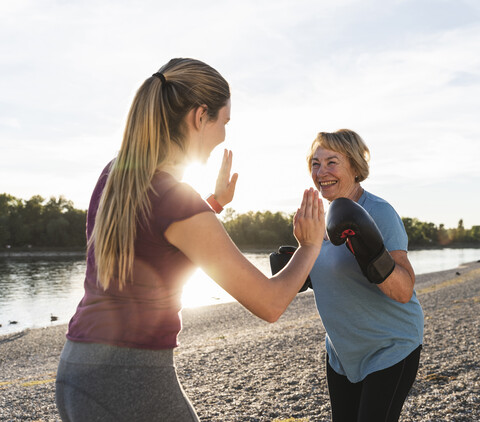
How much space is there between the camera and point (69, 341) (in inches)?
55.3

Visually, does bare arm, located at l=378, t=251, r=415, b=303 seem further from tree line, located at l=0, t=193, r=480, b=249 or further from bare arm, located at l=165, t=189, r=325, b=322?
tree line, located at l=0, t=193, r=480, b=249

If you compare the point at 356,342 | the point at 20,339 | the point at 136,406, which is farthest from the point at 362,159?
the point at 20,339

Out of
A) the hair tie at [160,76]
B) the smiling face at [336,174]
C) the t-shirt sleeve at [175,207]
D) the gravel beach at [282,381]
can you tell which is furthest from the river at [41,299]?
the t-shirt sleeve at [175,207]

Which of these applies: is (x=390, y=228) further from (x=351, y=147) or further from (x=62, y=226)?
(x=62, y=226)

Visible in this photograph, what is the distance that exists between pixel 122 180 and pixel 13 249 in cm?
10243

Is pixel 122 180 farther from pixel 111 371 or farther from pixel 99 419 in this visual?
pixel 99 419

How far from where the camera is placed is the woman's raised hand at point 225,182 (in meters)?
2.42

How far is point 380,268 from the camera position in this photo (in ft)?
7.86

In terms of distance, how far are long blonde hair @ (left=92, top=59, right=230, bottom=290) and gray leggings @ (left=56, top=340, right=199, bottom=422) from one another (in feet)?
0.69

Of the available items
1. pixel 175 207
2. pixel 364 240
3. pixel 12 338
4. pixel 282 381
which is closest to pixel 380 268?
pixel 364 240

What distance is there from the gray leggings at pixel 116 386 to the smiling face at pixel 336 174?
7.01 feet

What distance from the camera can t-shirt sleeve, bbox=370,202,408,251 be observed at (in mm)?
2676

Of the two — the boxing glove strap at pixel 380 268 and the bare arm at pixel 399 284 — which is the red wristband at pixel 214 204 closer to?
the boxing glove strap at pixel 380 268

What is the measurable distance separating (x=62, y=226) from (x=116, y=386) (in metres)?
105
